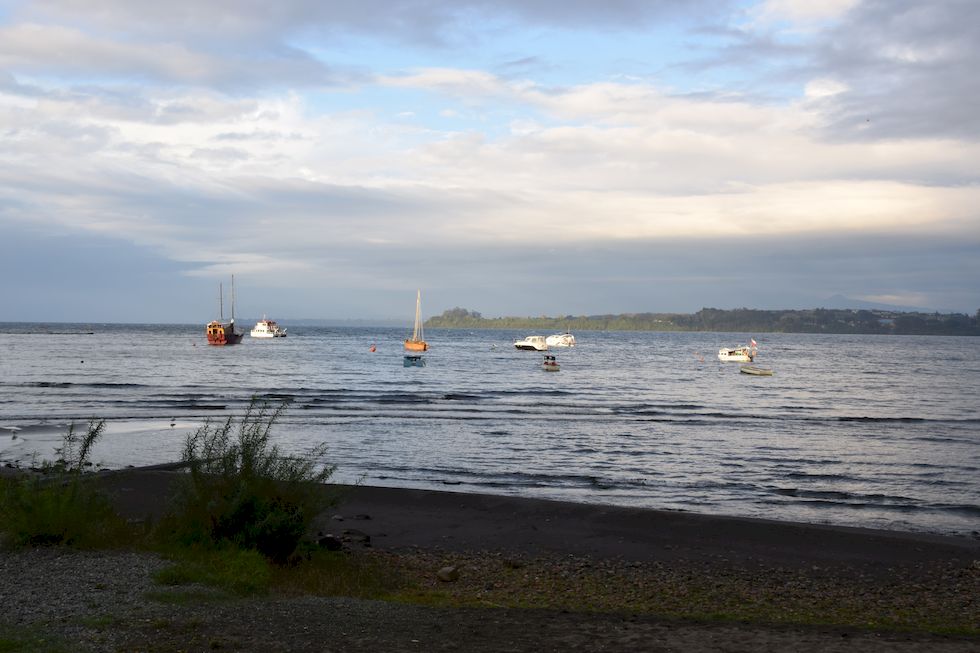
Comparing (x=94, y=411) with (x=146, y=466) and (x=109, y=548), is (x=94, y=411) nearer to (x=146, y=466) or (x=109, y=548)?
(x=146, y=466)

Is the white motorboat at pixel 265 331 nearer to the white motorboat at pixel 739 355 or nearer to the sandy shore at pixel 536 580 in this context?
the white motorboat at pixel 739 355

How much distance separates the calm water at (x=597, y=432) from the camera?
19.4 m

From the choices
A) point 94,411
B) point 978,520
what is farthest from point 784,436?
point 94,411

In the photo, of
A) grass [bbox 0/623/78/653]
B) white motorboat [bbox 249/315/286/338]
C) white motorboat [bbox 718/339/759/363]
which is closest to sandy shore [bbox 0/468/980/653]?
grass [bbox 0/623/78/653]

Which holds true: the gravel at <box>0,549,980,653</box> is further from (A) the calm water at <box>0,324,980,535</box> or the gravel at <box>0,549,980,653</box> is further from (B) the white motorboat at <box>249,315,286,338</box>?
(B) the white motorboat at <box>249,315,286,338</box>

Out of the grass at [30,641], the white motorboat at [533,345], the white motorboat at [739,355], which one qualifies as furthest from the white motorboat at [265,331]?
the grass at [30,641]

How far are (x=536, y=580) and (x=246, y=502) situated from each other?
370 cm

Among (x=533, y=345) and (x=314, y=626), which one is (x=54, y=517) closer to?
(x=314, y=626)

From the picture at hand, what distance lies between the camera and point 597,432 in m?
30.4

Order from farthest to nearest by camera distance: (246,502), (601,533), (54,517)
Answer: (601,533), (246,502), (54,517)

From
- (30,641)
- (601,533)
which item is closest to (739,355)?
(601,533)

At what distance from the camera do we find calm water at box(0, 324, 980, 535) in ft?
63.6

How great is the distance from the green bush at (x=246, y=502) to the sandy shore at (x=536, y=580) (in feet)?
2.96

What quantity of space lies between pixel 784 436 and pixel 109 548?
25.0 meters
